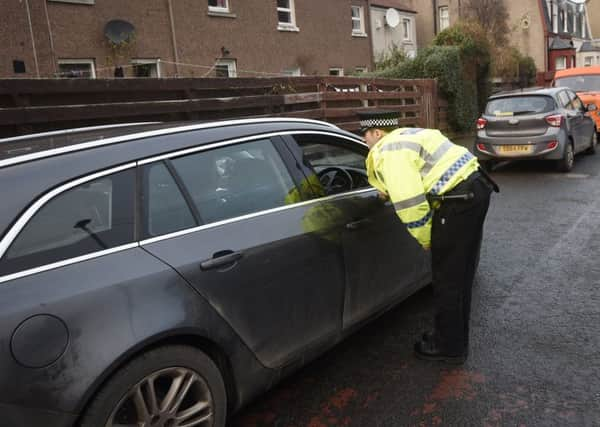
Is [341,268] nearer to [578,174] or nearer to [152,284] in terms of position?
[152,284]

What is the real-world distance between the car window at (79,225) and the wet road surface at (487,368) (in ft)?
4.64

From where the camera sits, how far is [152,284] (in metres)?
2.37

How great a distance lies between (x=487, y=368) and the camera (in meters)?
3.53

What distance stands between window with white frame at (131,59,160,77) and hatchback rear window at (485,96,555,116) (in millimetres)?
9142

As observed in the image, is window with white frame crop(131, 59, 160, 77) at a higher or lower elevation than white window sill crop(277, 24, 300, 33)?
lower

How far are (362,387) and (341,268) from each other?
736 millimetres

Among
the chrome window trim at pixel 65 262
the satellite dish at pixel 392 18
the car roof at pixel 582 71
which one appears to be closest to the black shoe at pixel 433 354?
the chrome window trim at pixel 65 262

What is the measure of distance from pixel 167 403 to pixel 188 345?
255 mm

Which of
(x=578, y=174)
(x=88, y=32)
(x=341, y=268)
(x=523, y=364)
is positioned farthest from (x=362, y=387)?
(x=88, y=32)

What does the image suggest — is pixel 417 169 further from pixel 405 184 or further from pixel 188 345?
pixel 188 345

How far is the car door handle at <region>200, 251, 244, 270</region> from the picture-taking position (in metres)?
2.58

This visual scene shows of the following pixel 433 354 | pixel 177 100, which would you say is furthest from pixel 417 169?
pixel 177 100

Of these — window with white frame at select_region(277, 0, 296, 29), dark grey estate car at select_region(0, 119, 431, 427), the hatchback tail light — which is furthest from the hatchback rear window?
window with white frame at select_region(277, 0, 296, 29)

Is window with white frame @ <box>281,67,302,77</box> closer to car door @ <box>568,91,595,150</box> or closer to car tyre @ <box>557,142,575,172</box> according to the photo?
car door @ <box>568,91,595,150</box>
